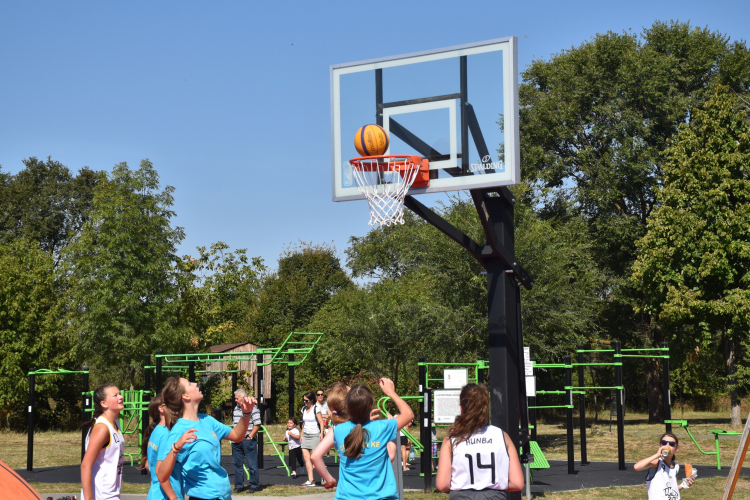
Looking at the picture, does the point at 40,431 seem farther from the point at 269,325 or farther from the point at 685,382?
the point at 685,382

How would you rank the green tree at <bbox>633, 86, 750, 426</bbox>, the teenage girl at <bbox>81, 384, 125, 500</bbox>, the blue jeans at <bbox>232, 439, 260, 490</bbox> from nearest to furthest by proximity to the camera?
the teenage girl at <bbox>81, 384, 125, 500</bbox> → the blue jeans at <bbox>232, 439, 260, 490</bbox> → the green tree at <bbox>633, 86, 750, 426</bbox>

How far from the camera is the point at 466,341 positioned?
22.6m

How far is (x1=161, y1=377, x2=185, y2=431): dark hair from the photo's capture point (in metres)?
4.95

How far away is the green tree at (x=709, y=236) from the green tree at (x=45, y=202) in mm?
33056

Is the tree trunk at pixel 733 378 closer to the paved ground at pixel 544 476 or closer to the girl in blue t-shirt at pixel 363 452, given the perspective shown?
the paved ground at pixel 544 476

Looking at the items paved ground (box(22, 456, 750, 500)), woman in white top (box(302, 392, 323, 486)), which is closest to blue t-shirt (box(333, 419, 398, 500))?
paved ground (box(22, 456, 750, 500))

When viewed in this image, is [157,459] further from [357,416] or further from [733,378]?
[733,378]

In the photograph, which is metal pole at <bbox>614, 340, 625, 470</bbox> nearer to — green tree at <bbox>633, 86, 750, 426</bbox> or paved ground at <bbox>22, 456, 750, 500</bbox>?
paved ground at <bbox>22, 456, 750, 500</bbox>

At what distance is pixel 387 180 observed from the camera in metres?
9.09

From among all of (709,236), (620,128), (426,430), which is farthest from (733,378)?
(426,430)

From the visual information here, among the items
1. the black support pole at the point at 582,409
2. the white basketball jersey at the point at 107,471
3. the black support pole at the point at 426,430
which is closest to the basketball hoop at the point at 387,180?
the white basketball jersey at the point at 107,471

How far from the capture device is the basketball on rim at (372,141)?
9.16m

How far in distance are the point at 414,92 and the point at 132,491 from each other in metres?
9.04

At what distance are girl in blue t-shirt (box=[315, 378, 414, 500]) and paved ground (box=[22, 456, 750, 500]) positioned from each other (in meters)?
7.80
